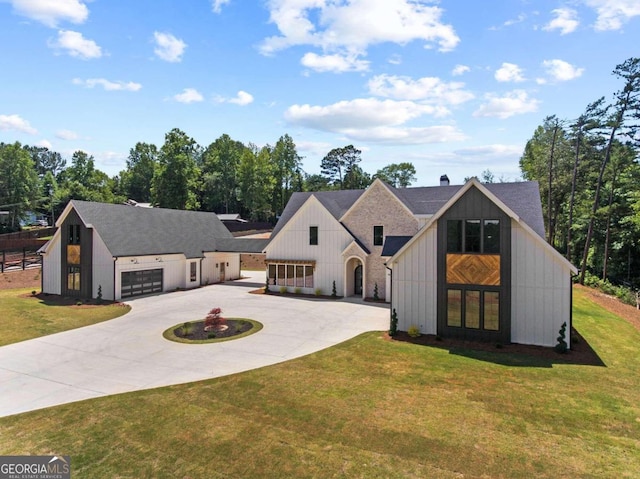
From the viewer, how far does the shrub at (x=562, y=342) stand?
1416 cm

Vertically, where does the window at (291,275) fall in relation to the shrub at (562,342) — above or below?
above

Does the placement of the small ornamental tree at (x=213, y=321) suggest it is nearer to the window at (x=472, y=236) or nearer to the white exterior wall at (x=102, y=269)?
the white exterior wall at (x=102, y=269)

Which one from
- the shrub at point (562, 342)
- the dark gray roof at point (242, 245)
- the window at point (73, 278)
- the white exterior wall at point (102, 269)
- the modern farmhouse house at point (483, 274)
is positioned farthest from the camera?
the dark gray roof at point (242, 245)

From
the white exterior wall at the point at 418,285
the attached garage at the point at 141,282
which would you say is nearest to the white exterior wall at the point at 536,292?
the white exterior wall at the point at 418,285

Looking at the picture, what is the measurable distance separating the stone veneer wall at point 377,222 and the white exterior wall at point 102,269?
16526 millimetres

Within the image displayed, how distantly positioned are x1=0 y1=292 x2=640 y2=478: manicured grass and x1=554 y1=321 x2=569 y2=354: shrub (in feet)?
4.08

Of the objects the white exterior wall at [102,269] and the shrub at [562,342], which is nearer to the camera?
the shrub at [562,342]

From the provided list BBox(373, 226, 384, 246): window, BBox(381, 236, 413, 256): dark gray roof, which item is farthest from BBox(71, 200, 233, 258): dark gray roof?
BBox(381, 236, 413, 256): dark gray roof

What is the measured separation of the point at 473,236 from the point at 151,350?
45.9 feet

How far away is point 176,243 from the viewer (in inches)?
1185

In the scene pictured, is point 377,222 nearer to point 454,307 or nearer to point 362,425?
point 454,307

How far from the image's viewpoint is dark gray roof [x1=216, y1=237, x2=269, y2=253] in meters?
31.7

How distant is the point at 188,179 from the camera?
56.5 metres

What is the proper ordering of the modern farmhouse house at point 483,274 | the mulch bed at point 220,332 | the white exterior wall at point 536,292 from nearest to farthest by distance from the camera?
the white exterior wall at point 536,292 → the modern farmhouse house at point 483,274 → the mulch bed at point 220,332
